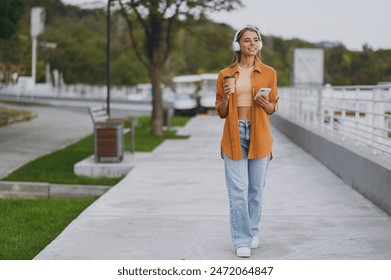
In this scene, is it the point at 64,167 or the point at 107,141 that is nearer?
the point at 107,141

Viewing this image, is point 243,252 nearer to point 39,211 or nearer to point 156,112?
point 39,211

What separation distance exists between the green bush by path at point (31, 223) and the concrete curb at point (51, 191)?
1.34 metres

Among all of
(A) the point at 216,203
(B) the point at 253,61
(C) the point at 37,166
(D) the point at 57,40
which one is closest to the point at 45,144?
(C) the point at 37,166

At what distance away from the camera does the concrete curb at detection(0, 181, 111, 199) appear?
1320 centimetres

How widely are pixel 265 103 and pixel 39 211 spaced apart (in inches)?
171

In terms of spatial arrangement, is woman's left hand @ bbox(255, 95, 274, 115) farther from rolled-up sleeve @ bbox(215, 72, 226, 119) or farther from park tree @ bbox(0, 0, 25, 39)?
park tree @ bbox(0, 0, 25, 39)

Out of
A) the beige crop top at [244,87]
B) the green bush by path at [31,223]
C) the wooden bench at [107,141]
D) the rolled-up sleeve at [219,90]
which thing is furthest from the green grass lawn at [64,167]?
the beige crop top at [244,87]

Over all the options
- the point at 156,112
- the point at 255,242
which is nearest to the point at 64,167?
the point at 255,242

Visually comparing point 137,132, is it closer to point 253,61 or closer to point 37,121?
point 37,121

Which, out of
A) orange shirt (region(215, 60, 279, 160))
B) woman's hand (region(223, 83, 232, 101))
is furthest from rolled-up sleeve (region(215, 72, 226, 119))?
woman's hand (region(223, 83, 232, 101))

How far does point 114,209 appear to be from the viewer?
33.2 feet

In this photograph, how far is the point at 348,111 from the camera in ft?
52.8

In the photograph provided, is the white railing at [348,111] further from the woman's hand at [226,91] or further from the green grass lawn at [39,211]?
the woman's hand at [226,91]

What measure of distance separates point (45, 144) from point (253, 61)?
1468 cm
